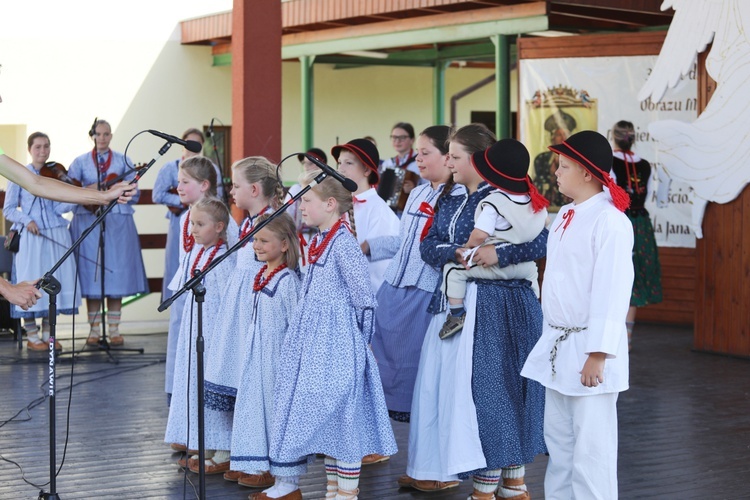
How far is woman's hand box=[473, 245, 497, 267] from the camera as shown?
4.23 metres

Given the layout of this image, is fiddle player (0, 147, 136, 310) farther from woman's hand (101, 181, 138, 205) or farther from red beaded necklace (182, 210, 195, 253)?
red beaded necklace (182, 210, 195, 253)

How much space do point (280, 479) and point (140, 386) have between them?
2.94 meters

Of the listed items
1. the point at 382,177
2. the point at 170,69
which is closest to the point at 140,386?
the point at 382,177

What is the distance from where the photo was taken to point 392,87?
1659 centimetres

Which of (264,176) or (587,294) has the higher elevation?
(264,176)

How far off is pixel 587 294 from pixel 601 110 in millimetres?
6314

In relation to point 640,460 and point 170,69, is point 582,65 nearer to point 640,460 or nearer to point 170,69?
point 640,460

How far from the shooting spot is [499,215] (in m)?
4.26

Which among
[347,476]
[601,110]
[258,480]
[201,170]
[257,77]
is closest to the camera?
[347,476]

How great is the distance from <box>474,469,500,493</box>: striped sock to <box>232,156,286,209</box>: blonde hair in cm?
153

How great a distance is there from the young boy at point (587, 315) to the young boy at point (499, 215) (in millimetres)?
416

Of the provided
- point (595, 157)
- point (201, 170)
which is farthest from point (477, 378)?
point (201, 170)

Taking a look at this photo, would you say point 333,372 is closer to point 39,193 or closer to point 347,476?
point 347,476

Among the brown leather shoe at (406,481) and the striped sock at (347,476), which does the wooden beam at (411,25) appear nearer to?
the brown leather shoe at (406,481)
